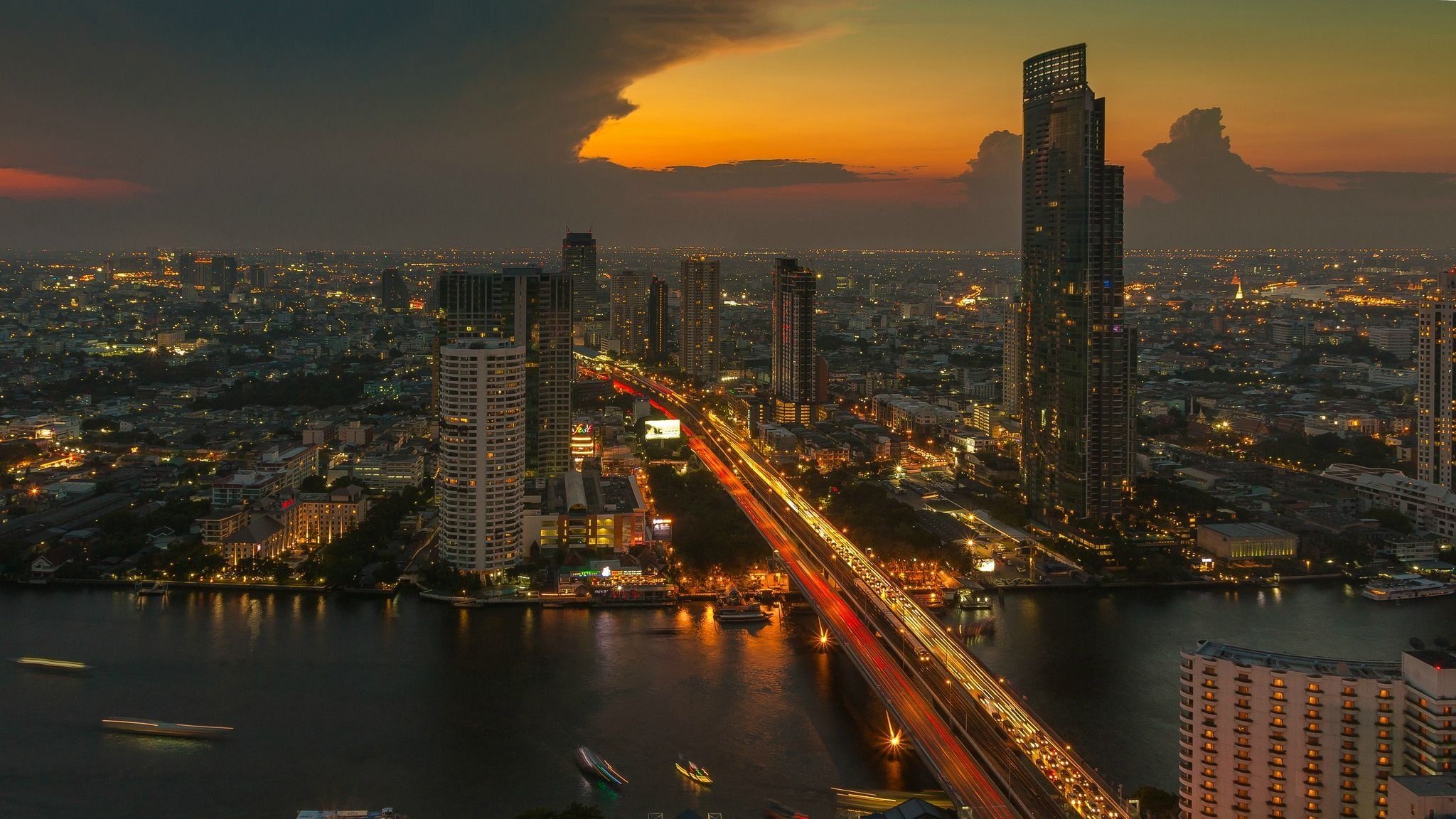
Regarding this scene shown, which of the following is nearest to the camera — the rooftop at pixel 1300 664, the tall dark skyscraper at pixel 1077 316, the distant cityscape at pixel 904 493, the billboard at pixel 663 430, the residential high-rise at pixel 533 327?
the rooftop at pixel 1300 664

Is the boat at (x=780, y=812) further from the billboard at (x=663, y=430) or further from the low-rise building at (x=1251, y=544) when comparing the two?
the billboard at (x=663, y=430)

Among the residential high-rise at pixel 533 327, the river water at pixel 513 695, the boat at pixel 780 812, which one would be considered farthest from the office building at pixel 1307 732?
the residential high-rise at pixel 533 327

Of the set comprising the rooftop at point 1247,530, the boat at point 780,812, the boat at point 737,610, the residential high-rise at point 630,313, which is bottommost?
the boat at point 780,812

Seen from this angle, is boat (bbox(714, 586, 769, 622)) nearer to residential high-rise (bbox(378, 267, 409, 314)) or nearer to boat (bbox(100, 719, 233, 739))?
boat (bbox(100, 719, 233, 739))

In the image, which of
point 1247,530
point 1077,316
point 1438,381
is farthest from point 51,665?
point 1438,381

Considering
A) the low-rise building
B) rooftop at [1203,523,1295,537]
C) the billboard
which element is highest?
the billboard

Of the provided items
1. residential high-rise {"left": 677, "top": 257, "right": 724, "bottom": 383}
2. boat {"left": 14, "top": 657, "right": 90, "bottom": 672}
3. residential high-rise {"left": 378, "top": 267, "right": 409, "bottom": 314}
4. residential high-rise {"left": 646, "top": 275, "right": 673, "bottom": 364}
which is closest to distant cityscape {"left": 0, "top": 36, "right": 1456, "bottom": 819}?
boat {"left": 14, "top": 657, "right": 90, "bottom": 672}
